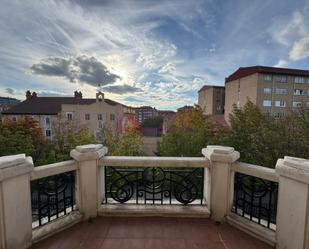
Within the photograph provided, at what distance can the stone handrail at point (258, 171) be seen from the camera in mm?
2333

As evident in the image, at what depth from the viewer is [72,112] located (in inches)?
1183

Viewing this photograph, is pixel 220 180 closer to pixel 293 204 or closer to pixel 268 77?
pixel 293 204

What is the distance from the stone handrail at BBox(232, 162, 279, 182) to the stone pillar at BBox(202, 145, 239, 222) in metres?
0.11

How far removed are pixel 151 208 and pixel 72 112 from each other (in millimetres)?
30562

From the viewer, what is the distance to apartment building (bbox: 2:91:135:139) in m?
30.0

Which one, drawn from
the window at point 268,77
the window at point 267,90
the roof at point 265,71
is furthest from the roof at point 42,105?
the window at point 268,77

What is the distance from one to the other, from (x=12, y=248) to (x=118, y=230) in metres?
1.23

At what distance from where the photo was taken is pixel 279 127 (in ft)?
37.9

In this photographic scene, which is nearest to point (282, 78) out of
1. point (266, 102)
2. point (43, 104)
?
point (266, 102)

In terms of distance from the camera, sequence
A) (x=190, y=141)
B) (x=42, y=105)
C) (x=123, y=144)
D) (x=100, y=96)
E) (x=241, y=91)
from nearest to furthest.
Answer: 1. (x=190, y=141)
2. (x=123, y=144)
3. (x=100, y=96)
4. (x=42, y=105)
5. (x=241, y=91)

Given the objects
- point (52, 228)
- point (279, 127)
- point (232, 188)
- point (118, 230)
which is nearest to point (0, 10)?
point (52, 228)

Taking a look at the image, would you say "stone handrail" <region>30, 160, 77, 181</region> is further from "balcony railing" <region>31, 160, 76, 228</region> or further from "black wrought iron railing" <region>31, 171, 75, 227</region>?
"black wrought iron railing" <region>31, 171, 75, 227</region>

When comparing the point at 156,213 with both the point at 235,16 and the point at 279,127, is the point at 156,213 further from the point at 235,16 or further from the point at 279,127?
the point at 279,127

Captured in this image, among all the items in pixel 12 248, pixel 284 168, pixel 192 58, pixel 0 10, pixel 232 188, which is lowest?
pixel 12 248
